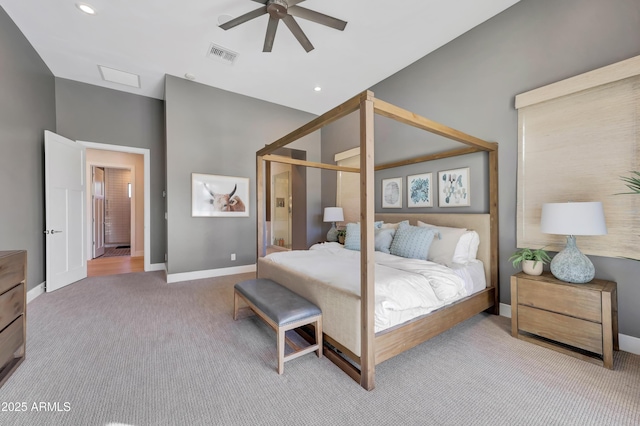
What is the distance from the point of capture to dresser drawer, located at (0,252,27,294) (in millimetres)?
1678

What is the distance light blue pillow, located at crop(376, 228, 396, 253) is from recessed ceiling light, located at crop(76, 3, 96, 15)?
415 cm

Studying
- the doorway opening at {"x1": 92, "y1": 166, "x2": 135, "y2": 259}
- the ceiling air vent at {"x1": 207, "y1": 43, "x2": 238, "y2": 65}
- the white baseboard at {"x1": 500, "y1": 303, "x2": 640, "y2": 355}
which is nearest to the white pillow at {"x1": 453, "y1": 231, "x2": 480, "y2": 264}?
the white baseboard at {"x1": 500, "y1": 303, "x2": 640, "y2": 355}

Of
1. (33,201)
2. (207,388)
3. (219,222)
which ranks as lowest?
(207,388)

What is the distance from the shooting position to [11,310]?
1774 mm

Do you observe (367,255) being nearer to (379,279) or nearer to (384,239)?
(379,279)

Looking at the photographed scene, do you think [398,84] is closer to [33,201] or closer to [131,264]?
[33,201]

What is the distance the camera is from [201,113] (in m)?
4.33

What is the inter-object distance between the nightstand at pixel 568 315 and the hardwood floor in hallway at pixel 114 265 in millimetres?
5952

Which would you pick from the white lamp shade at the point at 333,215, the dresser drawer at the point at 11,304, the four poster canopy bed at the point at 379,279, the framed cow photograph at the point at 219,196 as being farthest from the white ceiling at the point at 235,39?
the dresser drawer at the point at 11,304

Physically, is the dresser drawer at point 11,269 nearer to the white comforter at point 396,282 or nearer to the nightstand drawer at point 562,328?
the white comforter at point 396,282

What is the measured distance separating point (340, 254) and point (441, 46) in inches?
121

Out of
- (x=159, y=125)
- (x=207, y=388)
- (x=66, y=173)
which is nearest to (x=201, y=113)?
(x=159, y=125)

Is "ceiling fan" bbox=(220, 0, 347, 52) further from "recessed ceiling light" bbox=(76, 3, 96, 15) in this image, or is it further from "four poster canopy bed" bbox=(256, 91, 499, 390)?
"recessed ceiling light" bbox=(76, 3, 96, 15)

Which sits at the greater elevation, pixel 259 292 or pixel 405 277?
pixel 405 277
